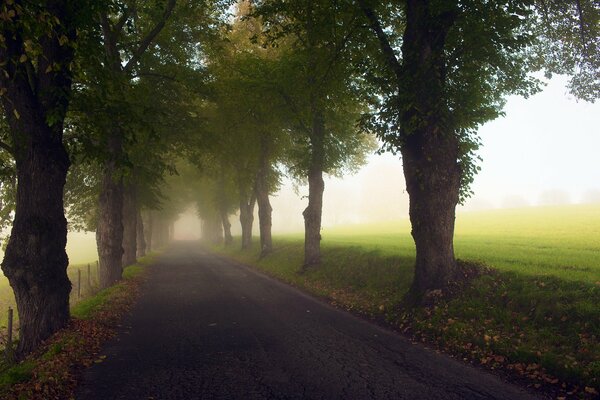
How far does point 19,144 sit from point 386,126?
8977 mm

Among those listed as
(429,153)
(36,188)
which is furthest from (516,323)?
(36,188)

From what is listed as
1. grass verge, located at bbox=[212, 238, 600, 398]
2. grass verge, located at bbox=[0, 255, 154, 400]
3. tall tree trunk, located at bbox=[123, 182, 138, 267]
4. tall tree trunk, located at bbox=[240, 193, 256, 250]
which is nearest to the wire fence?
grass verge, located at bbox=[0, 255, 154, 400]

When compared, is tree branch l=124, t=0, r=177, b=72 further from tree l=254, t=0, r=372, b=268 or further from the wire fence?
the wire fence

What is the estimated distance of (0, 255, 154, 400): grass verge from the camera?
6.01 m

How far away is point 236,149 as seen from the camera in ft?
89.1

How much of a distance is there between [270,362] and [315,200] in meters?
13.5

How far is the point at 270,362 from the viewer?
7355 millimetres

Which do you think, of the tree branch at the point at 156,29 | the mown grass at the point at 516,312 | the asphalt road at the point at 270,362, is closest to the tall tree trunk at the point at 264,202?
the tree branch at the point at 156,29

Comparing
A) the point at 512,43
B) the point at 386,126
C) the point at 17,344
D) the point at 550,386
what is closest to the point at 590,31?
the point at 512,43

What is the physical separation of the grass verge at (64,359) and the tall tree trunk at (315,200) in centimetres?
988

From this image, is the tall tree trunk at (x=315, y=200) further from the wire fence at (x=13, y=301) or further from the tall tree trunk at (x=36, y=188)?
the tall tree trunk at (x=36, y=188)

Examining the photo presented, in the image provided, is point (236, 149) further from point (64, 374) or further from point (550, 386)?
point (550, 386)

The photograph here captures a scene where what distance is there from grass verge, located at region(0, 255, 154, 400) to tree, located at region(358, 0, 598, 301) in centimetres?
798

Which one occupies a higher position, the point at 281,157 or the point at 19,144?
the point at 281,157
